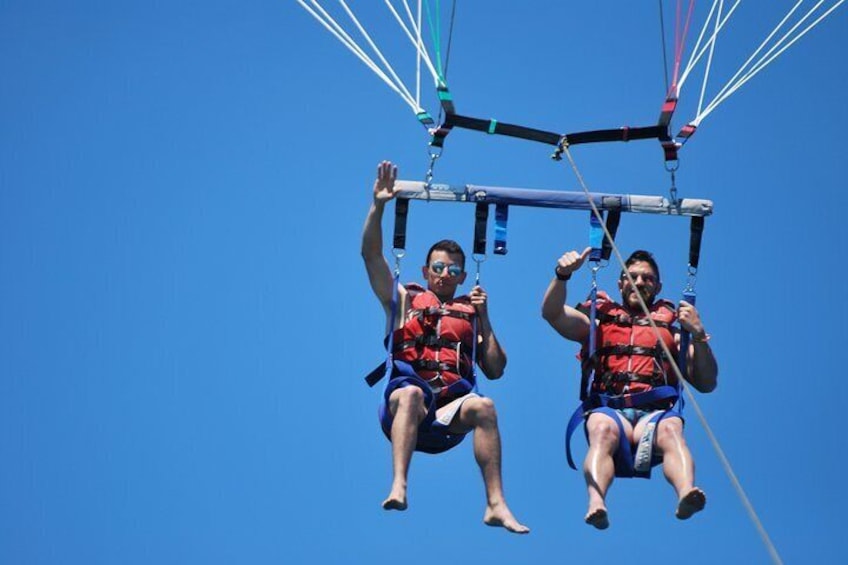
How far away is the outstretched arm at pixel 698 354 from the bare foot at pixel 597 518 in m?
1.53

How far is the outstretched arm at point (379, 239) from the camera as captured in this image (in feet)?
30.7

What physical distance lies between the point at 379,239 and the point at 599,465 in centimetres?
216

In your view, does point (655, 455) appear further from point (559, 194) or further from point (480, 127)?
point (480, 127)

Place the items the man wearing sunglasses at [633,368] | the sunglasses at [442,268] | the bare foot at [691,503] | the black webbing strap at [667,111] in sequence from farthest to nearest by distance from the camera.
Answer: the sunglasses at [442,268]
the black webbing strap at [667,111]
the man wearing sunglasses at [633,368]
the bare foot at [691,503]

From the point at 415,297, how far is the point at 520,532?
2.04 m

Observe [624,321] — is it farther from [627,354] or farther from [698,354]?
[698,354]

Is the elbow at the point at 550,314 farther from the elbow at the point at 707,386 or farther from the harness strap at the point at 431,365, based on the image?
the elbow at the point at 707,386

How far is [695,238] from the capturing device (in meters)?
9.66

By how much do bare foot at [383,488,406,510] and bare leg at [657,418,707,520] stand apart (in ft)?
5.43

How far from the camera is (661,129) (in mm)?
9719

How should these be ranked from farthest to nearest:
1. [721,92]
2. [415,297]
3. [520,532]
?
[415,297]
[721,92]
[520,532]

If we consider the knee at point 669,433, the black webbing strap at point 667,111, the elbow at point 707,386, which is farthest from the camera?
the black webbing strap at point 667,111

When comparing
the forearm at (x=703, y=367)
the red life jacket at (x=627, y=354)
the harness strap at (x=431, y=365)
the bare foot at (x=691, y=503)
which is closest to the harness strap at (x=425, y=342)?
the harness strap at (x=431, y=365)

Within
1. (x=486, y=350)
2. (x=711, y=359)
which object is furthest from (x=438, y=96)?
(x=711, y=359)
